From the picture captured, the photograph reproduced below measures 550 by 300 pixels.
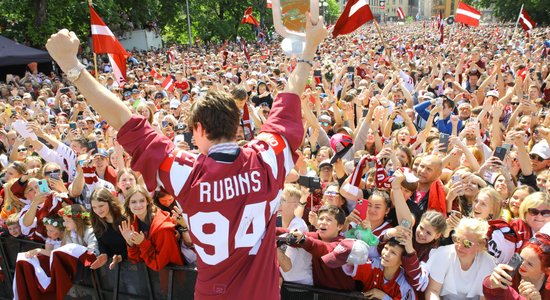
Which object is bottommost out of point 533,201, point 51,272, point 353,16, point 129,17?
point 51,272

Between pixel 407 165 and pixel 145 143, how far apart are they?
390 cm

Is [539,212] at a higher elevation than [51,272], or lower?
higher

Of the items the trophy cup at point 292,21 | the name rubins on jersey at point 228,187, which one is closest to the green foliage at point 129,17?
the trophy cup at point 292,21

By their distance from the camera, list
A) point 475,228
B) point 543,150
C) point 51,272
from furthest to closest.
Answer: point 543,150
point 51,272
point 475,228

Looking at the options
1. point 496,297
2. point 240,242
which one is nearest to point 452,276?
point 496,297

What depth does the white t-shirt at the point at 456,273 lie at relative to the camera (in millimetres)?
3162

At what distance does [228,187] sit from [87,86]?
69 cm

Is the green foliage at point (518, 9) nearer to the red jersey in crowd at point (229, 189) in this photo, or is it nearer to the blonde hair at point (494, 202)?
the blonde hair at point (494, 202)

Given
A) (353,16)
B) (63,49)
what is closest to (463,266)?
(63,49)

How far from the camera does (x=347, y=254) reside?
3.21m

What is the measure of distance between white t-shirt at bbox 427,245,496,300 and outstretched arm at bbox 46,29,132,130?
2.34 m

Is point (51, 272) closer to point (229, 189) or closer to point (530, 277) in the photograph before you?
point (229, 189)

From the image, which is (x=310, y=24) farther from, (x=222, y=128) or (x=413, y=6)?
(x=413, y=6)

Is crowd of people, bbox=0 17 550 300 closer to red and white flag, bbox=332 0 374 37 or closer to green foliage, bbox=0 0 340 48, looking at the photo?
red and white flag, bbox=332 0 374 37
